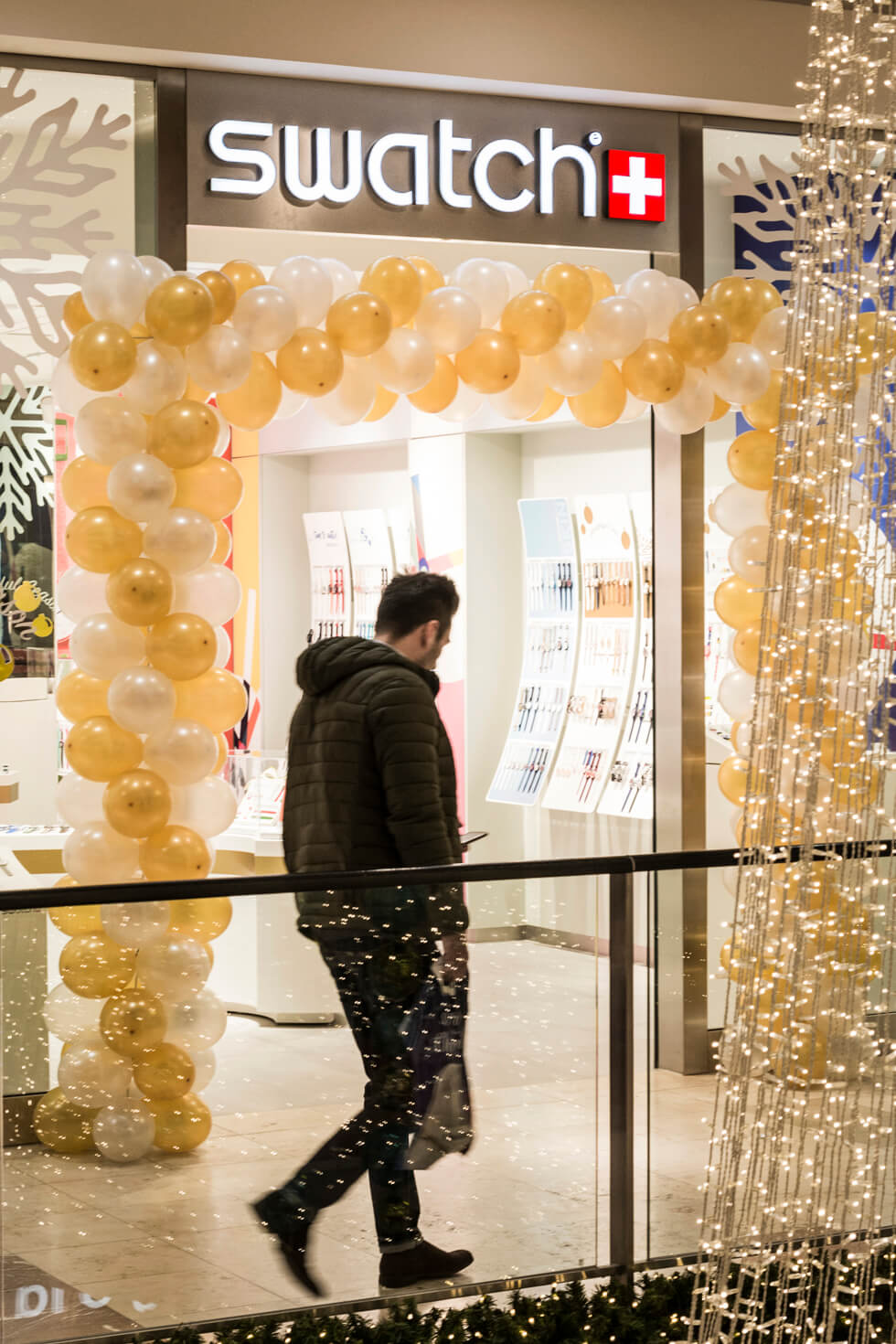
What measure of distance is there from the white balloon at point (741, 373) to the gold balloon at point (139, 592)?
1693 mm

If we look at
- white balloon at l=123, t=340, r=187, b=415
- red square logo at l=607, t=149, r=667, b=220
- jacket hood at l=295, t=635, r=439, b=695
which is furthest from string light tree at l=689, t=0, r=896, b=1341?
red square logo at l=607, t=149, r=667, b=220

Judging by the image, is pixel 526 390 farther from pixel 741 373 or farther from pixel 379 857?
pixel 379 857

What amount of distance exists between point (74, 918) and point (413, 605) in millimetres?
1109

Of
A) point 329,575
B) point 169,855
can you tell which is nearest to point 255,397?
point 169,855

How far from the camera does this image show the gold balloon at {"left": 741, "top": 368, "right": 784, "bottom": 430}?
15.8ft

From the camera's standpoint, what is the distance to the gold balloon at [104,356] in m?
4.17

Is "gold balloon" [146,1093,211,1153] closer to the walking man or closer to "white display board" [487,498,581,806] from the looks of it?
the walking man

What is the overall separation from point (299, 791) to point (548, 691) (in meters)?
4.95

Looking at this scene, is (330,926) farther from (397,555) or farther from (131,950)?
(397,555)

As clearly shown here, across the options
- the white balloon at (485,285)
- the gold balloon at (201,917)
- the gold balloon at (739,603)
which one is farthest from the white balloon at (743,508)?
the gold balloon at (201,917)

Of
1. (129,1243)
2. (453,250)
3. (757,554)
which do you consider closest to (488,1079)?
(129,1243)

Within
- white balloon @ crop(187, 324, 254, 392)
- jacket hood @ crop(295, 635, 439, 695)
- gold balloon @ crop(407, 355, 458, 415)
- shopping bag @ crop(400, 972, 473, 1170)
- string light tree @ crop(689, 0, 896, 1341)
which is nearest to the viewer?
string light tree @ crop(689, 0, 896, 1341)

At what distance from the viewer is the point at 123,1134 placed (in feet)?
10.2

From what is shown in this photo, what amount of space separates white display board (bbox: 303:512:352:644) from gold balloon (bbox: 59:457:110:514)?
5.23 meters
